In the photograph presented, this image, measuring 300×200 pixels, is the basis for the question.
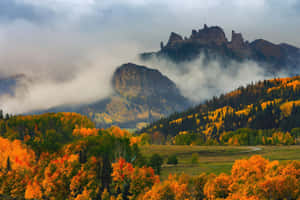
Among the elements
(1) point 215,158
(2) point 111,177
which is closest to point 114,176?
(2) point 111,177

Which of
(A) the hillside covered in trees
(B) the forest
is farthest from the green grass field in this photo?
(A) the hillside covered in trees

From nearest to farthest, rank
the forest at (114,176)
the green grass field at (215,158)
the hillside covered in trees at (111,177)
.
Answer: the hillside covered in trees at (111,177)
the forest at (114,176)
the green grass field at (215,158)

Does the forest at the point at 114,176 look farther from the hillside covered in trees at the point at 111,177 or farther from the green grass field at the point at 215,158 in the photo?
the green grass field at the point at 215,158

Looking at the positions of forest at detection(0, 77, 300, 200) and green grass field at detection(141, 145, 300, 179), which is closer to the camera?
forest at detection(0, 77, 300, 200)

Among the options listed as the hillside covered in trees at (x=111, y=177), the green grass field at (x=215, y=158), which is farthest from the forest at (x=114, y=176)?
the green grass field at (x=215, y=158)

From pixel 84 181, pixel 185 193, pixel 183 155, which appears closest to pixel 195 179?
pixel 185 193

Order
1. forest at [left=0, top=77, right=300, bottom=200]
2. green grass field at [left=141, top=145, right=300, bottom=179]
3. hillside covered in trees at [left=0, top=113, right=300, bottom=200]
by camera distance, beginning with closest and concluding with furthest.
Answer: hillside covered in trees at [left=0, top=113, right=300, bottom=200], forest at [left=0, top=77, right=300, bottom=200], green grass field at [left=141, top=145, right=300, bottom=179]

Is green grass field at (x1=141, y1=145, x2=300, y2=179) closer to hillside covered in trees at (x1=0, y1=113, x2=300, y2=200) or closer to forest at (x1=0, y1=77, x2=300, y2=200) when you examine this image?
forest at (x1=0, y1=77, x2=300, y2=200)

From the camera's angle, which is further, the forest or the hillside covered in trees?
the forest

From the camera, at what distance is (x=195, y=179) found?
280 ft

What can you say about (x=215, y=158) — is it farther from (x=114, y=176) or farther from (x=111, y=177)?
(x=114, y=176)

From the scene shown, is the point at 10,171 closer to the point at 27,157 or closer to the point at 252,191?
the point at 27,157

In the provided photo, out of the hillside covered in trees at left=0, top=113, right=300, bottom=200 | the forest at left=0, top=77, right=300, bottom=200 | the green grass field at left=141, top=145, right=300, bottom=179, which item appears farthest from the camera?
the green grass field at left=141, top=145, right=300, bottom=179

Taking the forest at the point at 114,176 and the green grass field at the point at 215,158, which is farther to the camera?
the green grass field at the point at 215,158
